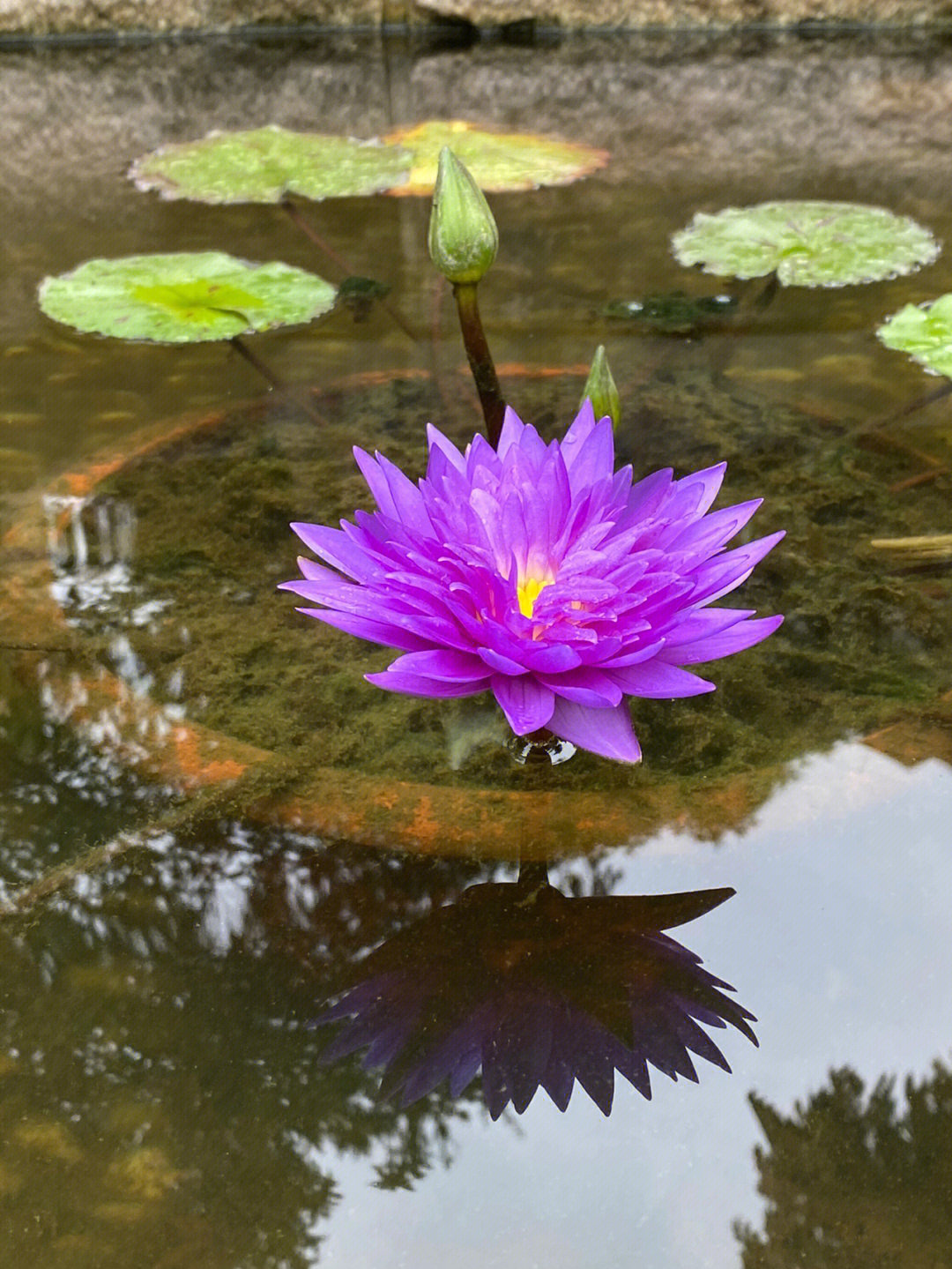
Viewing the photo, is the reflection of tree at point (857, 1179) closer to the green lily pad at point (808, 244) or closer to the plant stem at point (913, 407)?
the plant stem at point (913, 407)

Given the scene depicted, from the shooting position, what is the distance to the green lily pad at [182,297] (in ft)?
5.44

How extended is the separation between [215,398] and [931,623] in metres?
1.14

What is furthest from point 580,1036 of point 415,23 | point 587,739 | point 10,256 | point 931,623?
point 415,23

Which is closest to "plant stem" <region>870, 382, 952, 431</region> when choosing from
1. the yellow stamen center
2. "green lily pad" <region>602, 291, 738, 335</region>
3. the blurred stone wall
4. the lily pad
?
"green lily pad" <region>602, 291, 738, 335</region>

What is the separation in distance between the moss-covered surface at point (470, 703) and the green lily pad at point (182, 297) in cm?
14

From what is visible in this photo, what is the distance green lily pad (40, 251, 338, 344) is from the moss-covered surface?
5.5 inches

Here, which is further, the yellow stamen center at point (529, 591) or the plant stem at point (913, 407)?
the plant stem at point (913, 407)

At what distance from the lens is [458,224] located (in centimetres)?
127

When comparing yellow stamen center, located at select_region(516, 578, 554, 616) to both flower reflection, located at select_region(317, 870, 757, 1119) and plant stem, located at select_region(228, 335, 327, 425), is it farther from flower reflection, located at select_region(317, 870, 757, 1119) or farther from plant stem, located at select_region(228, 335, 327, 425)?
plant stem, located at select_region(228, 335, 327, 425)

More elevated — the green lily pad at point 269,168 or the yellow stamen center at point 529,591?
the green lily pad at point 269,168

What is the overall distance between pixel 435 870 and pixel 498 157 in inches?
78.8

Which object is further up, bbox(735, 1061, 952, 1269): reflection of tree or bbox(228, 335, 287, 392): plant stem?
bbox(228, 335, 287, 392): plant stem

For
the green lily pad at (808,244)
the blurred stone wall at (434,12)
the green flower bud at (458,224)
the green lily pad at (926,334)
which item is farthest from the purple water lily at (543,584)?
the blurred stone wall at (434,12)

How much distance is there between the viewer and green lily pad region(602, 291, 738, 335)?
2.00 metres
